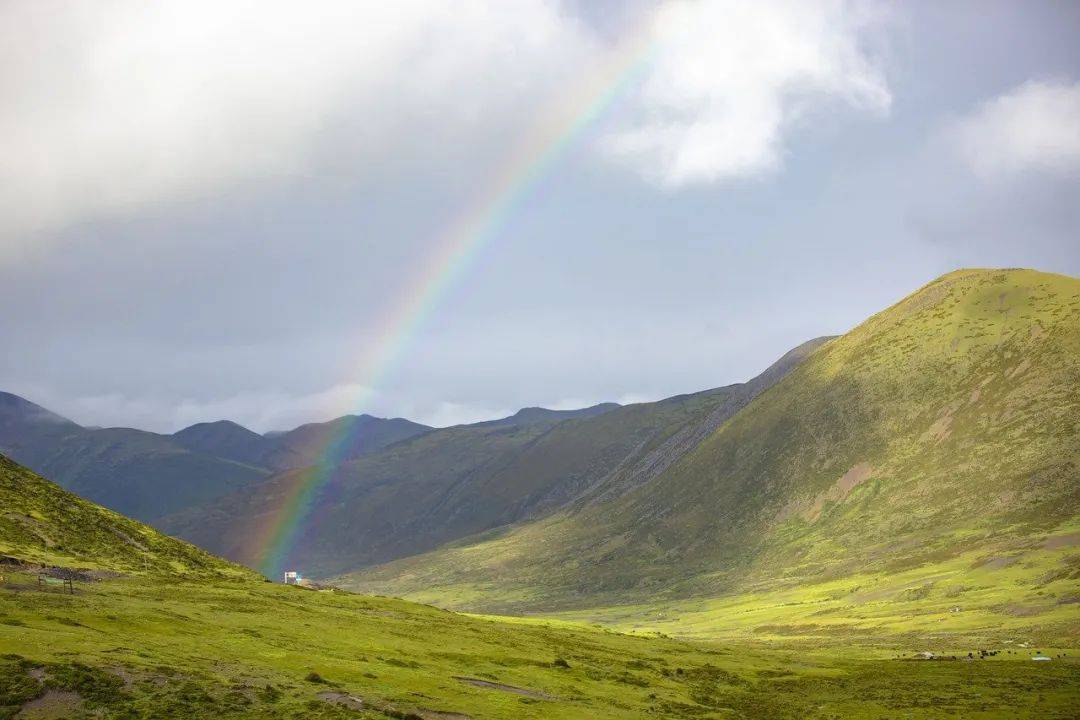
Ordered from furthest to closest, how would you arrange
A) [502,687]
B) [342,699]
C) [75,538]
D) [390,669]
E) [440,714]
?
[75,538] < [502,687] < [390,669] < [440,714] < [342,699]

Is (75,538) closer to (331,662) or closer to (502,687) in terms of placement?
(331,662)

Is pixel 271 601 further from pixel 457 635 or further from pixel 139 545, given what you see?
pixel 139 545

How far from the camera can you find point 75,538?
120 metres

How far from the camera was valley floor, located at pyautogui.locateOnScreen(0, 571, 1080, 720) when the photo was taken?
181 feet

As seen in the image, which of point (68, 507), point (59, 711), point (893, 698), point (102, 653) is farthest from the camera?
point (68, 507)

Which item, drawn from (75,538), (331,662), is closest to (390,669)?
(331,662)

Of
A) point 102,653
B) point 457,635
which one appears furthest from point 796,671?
point 102,653

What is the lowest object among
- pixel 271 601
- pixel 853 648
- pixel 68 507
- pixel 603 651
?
pixel 853 648

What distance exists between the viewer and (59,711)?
48.8 metres

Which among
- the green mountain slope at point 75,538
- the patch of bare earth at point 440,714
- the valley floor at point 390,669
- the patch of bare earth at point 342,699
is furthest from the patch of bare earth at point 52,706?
the green mountain slope at point 75,538

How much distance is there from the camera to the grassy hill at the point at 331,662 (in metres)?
56.2

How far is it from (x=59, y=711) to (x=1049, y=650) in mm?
137232

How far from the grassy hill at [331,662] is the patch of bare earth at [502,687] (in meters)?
0.34

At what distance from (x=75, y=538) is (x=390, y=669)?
211 feet
